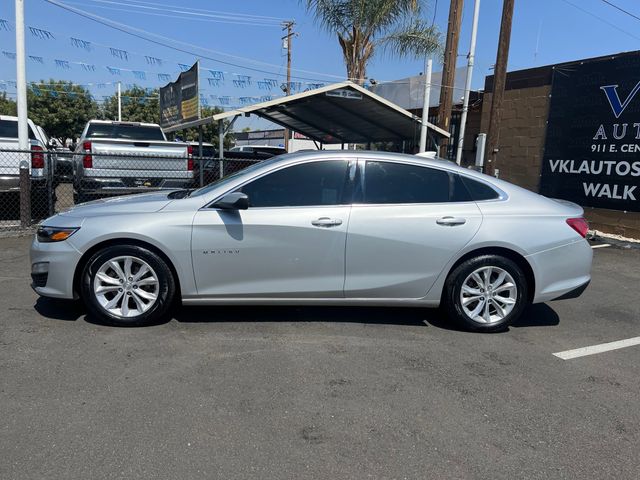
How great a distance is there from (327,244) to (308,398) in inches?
57.7

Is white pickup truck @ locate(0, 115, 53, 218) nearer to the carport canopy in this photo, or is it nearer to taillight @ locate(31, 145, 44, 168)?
taillight @ locate(31, 145, 44, 168)

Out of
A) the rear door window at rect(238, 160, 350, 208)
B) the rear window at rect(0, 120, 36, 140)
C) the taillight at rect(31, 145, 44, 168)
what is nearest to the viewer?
the rear door window at rect(238, 160, 350, 208)

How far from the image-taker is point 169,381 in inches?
140

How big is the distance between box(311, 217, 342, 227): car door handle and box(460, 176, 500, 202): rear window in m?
1.27

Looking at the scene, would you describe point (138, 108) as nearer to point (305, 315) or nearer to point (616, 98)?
point (616, 98)

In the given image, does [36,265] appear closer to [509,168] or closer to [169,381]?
[169,381]

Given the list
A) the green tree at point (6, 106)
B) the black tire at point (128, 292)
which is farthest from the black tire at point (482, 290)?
the green tree at point (6, 106)

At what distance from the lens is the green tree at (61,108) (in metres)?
38.6

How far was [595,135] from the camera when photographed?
411 inches

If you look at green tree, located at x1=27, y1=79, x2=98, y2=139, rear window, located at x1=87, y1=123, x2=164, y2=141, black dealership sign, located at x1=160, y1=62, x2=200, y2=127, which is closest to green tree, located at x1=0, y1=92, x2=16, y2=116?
green tree, located at x1=27, y1=79, x2=98, y2=139

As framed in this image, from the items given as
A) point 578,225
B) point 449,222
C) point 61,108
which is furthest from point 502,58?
point 61,108

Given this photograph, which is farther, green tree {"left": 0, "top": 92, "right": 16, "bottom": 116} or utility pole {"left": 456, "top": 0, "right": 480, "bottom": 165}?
green tree {"left": 0, "top": 92, "right": 16, "bottom": 116}

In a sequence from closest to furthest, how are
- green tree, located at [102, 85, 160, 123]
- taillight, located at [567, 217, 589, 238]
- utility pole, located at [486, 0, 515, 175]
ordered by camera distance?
taillight, located at [567, 217, 589, 238]
utility pole, located at [486, 0, 515, 175]
green tree, located at [102, 85, 160, 123]

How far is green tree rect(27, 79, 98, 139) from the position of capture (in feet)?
127
